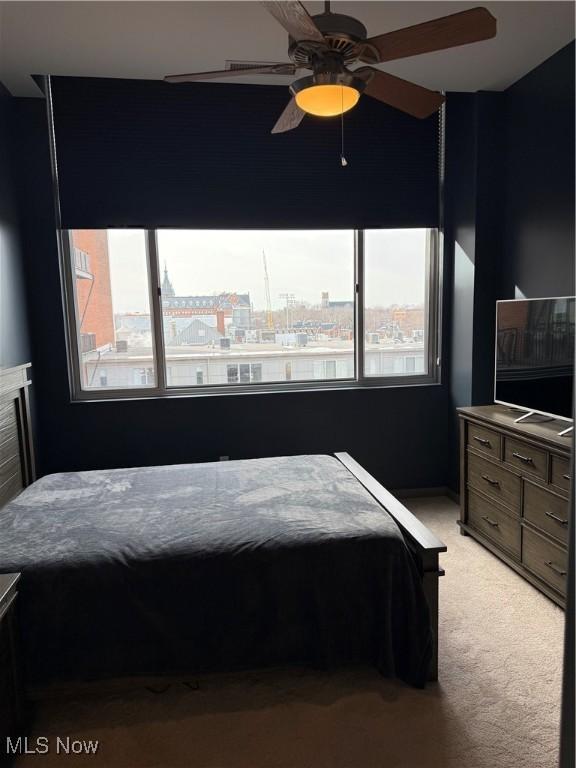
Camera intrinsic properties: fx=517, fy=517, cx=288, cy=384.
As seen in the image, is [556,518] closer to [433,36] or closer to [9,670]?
[433,36]

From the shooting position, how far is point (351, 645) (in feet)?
6.45

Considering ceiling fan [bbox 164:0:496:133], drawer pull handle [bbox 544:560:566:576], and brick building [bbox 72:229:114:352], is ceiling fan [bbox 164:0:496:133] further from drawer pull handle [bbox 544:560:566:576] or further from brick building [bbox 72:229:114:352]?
drawer pull handle [bbox 544:560:566:576]

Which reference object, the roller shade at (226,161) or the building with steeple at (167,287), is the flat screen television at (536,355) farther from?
the building with steeple at (167,287)

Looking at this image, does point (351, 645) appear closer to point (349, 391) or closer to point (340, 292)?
point (349, 391)

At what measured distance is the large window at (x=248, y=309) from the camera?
3.70 m

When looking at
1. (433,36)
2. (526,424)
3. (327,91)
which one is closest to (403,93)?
(433,36)

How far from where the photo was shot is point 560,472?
2.42 meters

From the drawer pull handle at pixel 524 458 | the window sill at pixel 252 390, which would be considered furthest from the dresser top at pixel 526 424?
the window sill at pixel 252 390

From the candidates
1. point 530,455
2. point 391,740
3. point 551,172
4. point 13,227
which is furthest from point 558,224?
point 13,227

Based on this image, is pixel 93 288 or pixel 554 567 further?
pixel 93 288

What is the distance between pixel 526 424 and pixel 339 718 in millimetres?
1756

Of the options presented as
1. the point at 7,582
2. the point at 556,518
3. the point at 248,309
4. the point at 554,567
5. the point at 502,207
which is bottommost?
the point at 554,567

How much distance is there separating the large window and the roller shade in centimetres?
15

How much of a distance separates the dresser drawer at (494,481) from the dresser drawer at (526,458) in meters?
0.08
